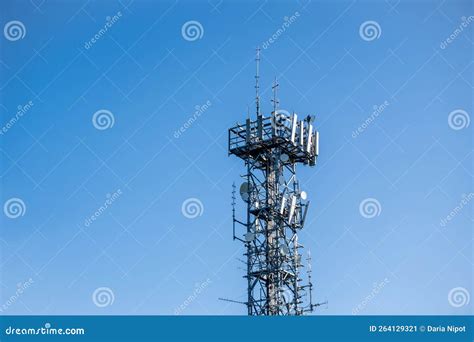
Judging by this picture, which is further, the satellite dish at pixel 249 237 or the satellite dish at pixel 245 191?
the satellite dish at pixel 245 191

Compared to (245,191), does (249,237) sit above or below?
below

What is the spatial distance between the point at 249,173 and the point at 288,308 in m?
7.40

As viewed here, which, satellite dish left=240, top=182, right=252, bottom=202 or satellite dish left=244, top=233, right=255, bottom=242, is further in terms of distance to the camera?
satellite dish left=240, top=182, right=252, bottom=202

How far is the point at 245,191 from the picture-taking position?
133ft

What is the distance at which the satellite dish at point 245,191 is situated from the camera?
132ft

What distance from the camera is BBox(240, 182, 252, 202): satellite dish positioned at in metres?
40.3

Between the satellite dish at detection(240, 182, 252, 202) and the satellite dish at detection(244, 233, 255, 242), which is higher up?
the satellite dish at detection(240, 182, 252, 202)

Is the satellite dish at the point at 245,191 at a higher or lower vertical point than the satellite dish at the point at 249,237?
higher

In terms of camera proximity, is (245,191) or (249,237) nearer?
(249,237)
